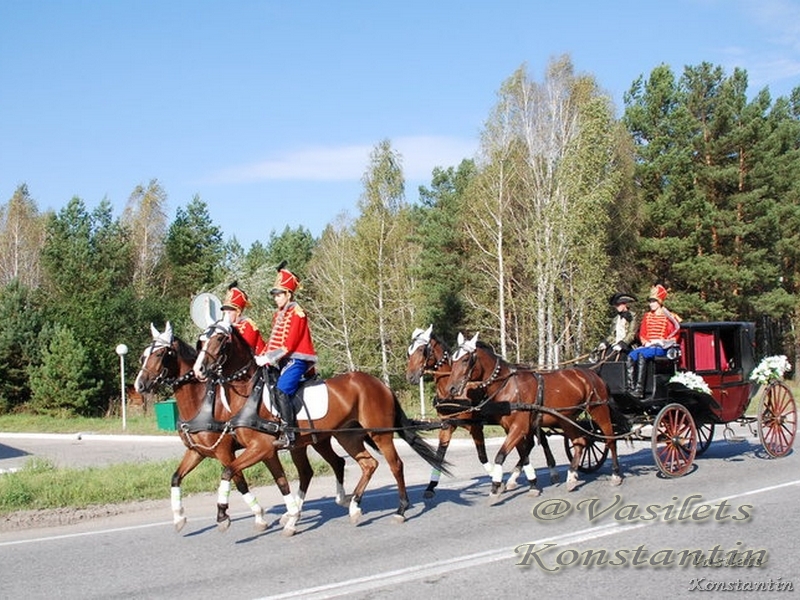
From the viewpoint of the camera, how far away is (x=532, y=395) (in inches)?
468

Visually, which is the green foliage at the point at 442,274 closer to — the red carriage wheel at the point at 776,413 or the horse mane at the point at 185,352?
the red carriage wheel at the point at 776,413

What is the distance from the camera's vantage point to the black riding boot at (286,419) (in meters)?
9.78

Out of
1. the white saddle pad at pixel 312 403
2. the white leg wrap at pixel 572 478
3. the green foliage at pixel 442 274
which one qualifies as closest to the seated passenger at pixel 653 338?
the white leg wrap at pixel 572 478

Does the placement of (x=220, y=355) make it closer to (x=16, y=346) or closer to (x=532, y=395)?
(x=532, y=395)

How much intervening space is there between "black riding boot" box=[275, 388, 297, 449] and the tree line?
88.6 ft

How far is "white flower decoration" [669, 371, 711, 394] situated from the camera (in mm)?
12922

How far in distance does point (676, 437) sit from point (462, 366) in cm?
363

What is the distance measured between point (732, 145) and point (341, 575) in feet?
125

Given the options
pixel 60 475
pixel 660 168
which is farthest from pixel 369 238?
pixel 60 475

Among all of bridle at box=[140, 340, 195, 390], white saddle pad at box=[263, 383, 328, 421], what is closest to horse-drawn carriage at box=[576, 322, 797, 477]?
white saddle pad at box=[263, 383, 328, 421]

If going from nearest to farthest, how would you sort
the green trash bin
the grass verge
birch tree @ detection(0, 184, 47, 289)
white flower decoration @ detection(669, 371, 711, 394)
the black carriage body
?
the grass verge
white flower decoration @ detection(669, 371, 711, 394)
the black carriage body
the green trash bin
birch tree @ detection(0, 184, 47, 289)

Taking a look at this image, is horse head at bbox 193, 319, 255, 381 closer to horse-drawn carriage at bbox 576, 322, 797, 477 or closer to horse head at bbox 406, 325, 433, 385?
horse head at bbox 406, 325, 433, 385

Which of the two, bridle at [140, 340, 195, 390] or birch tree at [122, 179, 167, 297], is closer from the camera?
bridle at [140, 340, 195, 390]

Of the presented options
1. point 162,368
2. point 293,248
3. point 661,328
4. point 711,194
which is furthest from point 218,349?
point 293,248
